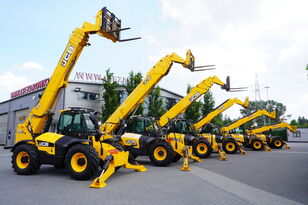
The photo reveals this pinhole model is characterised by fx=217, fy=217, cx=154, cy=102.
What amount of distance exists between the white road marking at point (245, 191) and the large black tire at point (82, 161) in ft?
11.7

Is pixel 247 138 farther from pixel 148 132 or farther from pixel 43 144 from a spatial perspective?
pixel 43 144

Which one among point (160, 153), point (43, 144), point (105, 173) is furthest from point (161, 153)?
point (43, 144)

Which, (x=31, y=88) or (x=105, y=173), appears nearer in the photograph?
(x=105, y=173)

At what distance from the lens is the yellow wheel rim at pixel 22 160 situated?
24.1 feet

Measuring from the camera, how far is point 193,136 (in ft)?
41.9

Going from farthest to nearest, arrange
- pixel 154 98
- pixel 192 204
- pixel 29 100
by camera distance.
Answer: pixel 29 100 < pixel 154 98 < pixel 192 204

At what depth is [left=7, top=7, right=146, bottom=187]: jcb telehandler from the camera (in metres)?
6.54

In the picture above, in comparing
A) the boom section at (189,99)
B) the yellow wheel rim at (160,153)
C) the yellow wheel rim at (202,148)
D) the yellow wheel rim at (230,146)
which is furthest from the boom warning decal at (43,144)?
the yellow wheel rim at (230,146)

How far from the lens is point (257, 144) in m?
17.9

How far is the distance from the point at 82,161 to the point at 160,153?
393 centimetres

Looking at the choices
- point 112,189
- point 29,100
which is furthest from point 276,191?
point 29,100

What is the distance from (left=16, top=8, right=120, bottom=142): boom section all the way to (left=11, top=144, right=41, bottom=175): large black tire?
512 millimetres

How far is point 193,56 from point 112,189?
8.62m

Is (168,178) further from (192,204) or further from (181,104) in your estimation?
(181,104)
